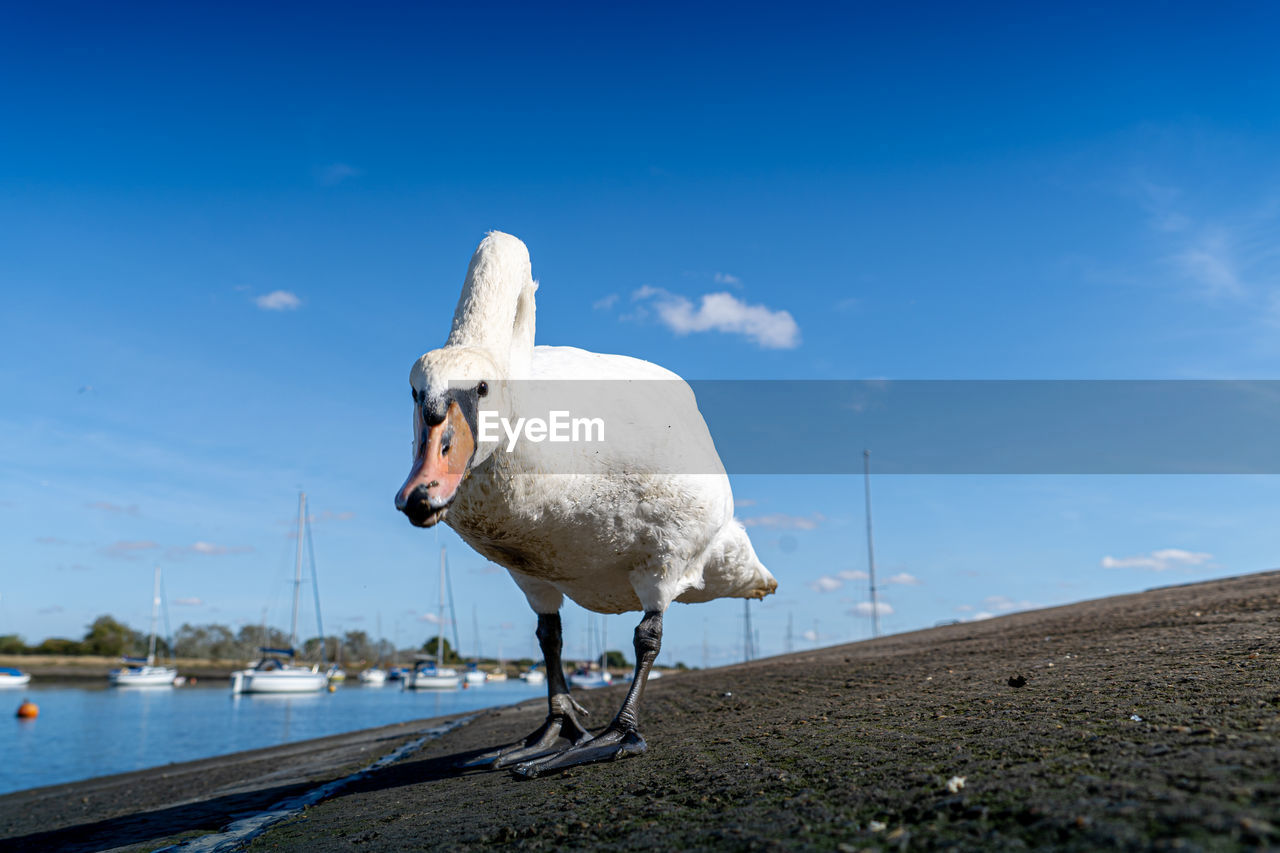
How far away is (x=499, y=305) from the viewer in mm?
5410

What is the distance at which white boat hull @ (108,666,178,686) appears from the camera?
82.1 meters

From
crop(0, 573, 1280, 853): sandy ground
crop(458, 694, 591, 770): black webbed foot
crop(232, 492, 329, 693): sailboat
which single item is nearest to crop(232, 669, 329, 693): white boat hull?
crop(232, 492, 329, 693): sailboat

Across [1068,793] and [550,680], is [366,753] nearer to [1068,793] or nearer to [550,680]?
[550,680]

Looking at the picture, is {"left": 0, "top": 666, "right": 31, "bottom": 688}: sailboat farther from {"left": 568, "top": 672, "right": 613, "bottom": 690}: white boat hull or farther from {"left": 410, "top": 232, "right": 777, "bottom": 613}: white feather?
{"left": 410, "top": 232, "right": 777, "bottom": 613}: white feather

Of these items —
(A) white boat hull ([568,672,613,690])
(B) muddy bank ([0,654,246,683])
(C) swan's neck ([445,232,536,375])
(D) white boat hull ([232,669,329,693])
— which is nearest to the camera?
(C) swan's neck ([445,232,536,375])

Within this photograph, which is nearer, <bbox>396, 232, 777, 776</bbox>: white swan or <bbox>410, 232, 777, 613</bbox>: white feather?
<bbox>396, 232, 777, 776</bbox>: white swan

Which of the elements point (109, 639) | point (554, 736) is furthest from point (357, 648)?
point (554, 736)

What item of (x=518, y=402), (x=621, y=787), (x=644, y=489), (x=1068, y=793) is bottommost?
(x=621, y=787)

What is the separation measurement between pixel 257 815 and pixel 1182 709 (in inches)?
290

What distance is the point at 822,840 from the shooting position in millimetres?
2844

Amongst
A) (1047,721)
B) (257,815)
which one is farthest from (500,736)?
(1047,721)

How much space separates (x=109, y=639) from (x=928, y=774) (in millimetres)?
150251

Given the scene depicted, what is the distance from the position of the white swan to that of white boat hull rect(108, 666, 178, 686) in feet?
310

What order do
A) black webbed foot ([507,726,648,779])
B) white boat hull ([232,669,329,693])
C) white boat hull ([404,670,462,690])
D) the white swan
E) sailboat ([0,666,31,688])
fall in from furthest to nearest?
1. white boat hull ([404,670,462,690])
2. sailboat ([0,666,31,688])
3. white boat hull ([232,669,329,693])
4. black webbed foot ([507,726,648,779])
5. the white swan
